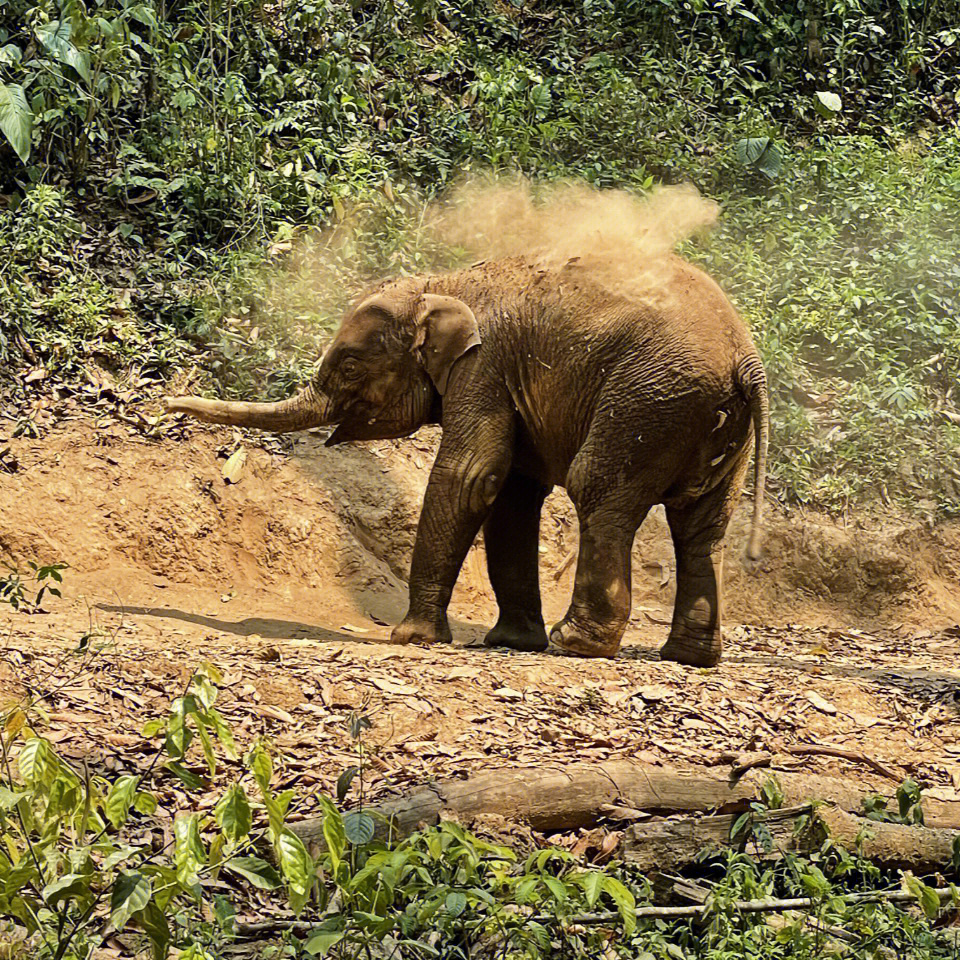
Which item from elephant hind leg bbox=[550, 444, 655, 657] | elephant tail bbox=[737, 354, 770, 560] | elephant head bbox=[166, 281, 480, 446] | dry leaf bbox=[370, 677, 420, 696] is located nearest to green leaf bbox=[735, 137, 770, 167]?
elephant head bbox=[166, 281, 480, 446]

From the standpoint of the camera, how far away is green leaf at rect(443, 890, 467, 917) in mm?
3791

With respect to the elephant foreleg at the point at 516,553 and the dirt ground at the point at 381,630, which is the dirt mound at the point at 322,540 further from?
the elephant foreleg at the point at 516,553

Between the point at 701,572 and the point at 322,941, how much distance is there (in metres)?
4.37

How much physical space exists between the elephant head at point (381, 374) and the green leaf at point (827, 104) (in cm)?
692

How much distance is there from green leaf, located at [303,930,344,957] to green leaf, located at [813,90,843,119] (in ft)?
37.2

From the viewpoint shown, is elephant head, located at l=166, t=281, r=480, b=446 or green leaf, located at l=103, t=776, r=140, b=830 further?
elephant head, located at l=166, t=281, r=480, b=446

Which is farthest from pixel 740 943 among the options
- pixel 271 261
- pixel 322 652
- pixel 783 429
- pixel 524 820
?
pixel 271 261

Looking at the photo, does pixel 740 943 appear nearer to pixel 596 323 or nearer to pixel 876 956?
pixel 876 956

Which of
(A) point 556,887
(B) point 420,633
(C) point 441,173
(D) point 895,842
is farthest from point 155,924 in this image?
(C) point 441,173

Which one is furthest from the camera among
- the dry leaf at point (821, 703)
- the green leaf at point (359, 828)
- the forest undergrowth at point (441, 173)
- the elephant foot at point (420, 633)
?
the forest undergrowth at point (441, 173)

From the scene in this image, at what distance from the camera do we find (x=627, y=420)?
7.07m

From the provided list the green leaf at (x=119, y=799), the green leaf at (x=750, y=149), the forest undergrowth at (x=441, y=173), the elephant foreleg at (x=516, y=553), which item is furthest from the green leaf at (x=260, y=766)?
the green leaf at (x=750, y=149)

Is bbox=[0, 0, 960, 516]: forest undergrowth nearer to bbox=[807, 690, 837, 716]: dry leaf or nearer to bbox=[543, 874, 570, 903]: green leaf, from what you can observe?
bbox=[807, 690, 837, 716]: dry leaf

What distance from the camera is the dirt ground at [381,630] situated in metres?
5.57
